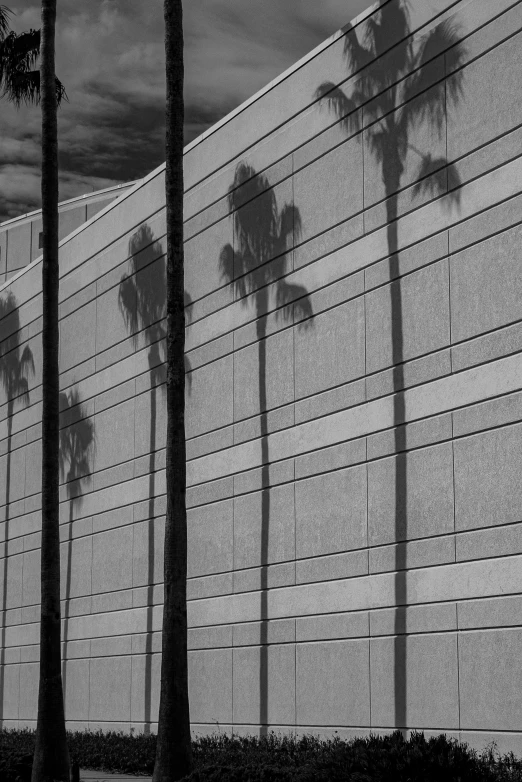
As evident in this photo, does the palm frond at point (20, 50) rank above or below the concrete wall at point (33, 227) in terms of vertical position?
below

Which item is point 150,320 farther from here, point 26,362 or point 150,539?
point 26,362

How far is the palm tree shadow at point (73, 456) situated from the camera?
119ft

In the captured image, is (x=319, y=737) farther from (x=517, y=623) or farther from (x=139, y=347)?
(x=139, y=347)

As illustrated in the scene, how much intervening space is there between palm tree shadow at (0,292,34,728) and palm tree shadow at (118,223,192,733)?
9556 millimetres

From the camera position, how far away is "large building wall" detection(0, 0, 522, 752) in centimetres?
2048

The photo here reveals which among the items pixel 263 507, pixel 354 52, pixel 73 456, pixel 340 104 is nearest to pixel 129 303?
pixel 73 456

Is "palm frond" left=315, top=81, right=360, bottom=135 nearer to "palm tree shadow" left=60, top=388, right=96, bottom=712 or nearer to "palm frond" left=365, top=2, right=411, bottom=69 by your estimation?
"palm frond" left=365, top=2, right=411, bottom=69

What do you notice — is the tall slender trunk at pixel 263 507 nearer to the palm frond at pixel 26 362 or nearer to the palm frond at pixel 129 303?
the palm frond at pixel 129 303

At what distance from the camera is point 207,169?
30.4 m

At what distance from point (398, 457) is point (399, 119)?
694 cm

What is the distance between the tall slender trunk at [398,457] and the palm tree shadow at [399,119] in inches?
0.7

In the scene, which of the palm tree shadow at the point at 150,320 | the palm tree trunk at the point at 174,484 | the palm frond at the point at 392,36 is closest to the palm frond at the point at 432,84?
the palm frond at the point at 392,36

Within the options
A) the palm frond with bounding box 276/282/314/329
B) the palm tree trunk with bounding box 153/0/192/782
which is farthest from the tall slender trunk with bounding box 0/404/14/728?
the palm tree trunk with bounding box 153/0/192/782

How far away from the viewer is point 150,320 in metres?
32.8
